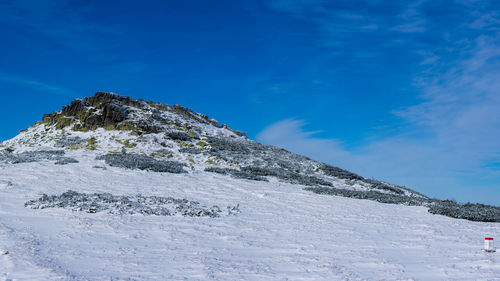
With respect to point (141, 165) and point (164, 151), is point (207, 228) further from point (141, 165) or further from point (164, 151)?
point (164, 151)

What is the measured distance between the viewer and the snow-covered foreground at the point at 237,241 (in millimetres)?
7441

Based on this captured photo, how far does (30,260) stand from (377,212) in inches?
525

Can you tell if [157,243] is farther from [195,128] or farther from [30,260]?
[195,128]

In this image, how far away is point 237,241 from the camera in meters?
10.1

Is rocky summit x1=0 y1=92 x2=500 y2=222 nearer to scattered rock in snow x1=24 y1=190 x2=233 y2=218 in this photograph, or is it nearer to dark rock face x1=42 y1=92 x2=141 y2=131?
dark rock face x1=42 y1=92 x2=141 y2=131

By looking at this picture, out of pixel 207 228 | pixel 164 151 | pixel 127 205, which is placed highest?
pixel 164 151

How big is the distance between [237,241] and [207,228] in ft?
5.21

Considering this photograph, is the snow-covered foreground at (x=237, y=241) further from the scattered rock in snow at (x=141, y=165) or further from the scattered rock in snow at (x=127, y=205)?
the scattered rock in snow at (x=141, y=165)

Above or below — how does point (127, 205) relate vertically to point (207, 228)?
above

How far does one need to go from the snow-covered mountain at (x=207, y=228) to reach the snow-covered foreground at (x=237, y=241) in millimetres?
35

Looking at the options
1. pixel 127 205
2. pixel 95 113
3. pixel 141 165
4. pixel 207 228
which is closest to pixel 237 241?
pixel 207 228

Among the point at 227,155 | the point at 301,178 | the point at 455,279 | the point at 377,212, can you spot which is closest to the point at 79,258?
the point at 455,279

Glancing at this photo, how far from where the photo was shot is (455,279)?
735 centimetres

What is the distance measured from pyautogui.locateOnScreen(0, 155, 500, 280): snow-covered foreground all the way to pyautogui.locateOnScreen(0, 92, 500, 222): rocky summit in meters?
4.72
